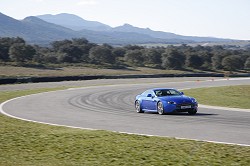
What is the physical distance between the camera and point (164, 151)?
34.1ft

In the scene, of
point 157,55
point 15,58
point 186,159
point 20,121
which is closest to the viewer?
point 186,159

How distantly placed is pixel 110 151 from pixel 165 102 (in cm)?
1036

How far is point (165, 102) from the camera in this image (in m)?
20.6

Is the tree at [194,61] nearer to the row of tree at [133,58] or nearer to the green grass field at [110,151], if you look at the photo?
the row of tree at [133,58]

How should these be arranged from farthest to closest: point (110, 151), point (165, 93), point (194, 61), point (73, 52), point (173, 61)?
point (73, 52) → point (194, 61) → point (173, 61) → point (165, 93) → point (110, 151)

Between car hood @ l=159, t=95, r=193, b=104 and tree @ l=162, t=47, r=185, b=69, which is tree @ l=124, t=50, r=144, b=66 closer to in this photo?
tree @ l=162, t=47, r=185, b=69

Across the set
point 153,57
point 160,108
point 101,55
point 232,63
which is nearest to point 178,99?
point 160,108

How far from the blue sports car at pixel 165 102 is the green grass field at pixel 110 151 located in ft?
24.6

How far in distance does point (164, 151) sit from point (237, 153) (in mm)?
1553

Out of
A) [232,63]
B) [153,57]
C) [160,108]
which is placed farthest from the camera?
[153,57]

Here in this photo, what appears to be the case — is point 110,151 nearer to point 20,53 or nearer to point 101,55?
point 20,53

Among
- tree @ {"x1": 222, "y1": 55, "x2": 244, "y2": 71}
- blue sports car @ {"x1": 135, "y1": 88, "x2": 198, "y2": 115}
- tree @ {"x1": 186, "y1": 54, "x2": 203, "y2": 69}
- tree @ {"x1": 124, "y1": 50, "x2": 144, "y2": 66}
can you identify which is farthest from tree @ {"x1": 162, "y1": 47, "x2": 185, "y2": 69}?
blue sports car @ {"x1": 135, "y1": 88, "x2": 198, "y2": 115}

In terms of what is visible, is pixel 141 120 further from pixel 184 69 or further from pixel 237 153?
pixel 184 69

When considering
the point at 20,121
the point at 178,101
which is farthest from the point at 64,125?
the point at 178,101
